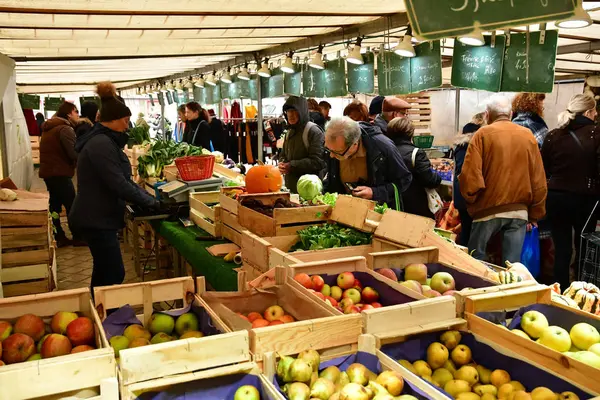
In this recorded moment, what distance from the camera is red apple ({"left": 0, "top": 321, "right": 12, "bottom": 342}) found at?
2250 millimetres

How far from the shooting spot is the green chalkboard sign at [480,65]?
5414 millimetres

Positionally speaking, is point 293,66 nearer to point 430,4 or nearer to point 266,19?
point 266,19

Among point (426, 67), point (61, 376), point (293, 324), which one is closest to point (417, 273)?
point (293, 324)

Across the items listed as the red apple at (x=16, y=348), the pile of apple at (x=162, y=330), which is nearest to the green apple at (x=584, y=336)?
the pile of apple at (x=162, y=330)

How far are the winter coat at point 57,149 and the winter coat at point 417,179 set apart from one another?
5311mm

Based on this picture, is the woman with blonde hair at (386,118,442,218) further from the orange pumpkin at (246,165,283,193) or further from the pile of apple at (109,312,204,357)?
the pile of apple at (109,312,204,357)

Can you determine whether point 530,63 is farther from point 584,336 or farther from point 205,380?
point 205,380

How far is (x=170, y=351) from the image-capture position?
192 centimetres

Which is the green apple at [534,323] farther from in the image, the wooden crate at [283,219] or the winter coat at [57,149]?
the winter coat at [57,149]

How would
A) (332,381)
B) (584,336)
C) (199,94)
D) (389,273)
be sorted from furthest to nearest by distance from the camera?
(199,94)
(389,273)
(584,336)
(332,381)

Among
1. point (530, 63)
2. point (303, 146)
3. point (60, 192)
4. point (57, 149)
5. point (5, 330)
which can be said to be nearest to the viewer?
point (5, 330)

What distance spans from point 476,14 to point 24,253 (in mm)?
4352

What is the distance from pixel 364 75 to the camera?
6.87m

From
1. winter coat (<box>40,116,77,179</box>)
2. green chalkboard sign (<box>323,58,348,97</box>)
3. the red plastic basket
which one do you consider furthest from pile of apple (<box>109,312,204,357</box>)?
winter coat (<box>40,116,77,179</box>)
